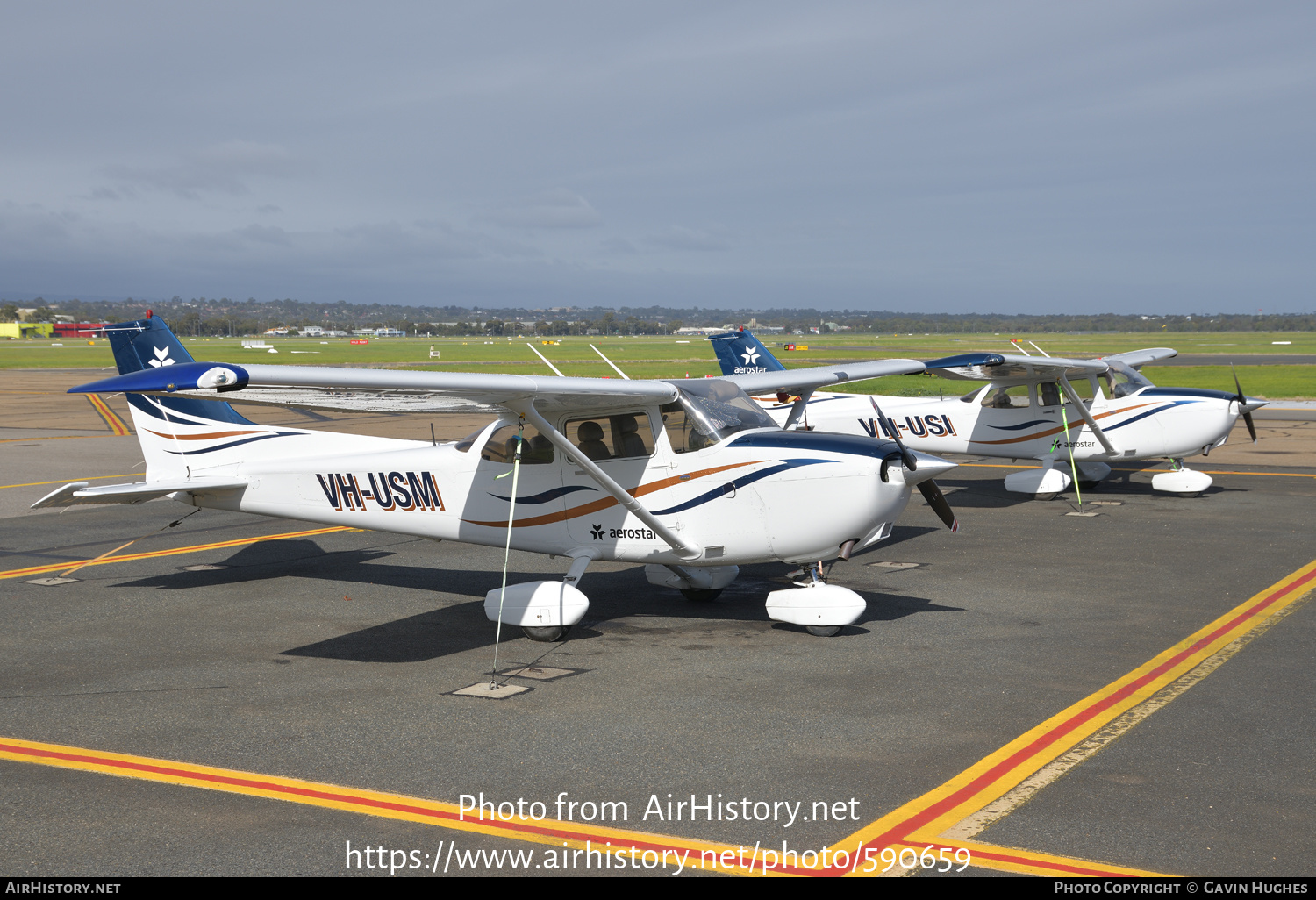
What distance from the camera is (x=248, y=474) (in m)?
10.7

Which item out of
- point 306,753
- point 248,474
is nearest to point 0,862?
point 306,753

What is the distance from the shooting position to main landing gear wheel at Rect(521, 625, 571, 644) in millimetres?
8870

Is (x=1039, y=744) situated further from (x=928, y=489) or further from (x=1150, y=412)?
(x=1150, y=412)

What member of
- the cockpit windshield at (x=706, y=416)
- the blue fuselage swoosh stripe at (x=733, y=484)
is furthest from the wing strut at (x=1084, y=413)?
the blue fuselage swoosh stripe at (x=733, y=484)

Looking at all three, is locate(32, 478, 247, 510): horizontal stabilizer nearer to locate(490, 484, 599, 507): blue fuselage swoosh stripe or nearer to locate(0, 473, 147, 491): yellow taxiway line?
locate(490, 484, 599, 507): blue fuselage swoosh stripe

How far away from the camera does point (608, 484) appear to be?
897 centimetres

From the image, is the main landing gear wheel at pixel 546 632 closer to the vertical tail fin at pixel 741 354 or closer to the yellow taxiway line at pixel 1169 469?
the vertical tail fin at pixel 741 354

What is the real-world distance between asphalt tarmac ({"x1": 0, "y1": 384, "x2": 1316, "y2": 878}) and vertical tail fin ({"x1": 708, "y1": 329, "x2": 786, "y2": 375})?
6.98m

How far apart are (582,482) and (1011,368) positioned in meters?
9.77

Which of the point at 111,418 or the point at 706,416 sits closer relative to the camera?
the point at 706,416

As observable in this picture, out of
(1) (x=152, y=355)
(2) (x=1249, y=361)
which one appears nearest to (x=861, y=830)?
(1) (x=152, y=355)

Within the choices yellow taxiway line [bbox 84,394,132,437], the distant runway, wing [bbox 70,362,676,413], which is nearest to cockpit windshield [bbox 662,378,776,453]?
wing [bbox 70,362,676,413]
